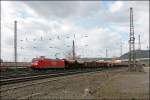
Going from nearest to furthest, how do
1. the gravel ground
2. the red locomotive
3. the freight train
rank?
the gravel ground, the red locomotive, the freight train

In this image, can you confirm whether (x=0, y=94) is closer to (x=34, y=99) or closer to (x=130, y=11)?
(x=34, y=99)

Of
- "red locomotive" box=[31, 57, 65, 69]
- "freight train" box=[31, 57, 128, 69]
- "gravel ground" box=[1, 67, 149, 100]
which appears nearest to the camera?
"gravel ground" box=[1, 67, 149, 100]

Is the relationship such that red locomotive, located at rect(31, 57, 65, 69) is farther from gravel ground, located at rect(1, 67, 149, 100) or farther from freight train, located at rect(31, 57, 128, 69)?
gravel ground, located at rect(1, 67, 149, 100)

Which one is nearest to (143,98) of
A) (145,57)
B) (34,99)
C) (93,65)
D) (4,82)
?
(34,99)

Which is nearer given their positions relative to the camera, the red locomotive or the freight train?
the red locomotive

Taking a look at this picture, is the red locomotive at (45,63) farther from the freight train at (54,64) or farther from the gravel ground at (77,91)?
the gravel ground at (77,91)

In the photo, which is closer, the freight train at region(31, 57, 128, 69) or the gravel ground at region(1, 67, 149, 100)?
the gravel ground at region(1, 67, 149, 100)

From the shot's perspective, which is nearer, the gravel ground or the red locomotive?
the gravel ground

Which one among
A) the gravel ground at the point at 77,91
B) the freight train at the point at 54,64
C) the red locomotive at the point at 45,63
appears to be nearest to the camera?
the gravel ground at the point at 77,91

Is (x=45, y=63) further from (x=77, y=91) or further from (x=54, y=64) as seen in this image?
(x=77, y=91)

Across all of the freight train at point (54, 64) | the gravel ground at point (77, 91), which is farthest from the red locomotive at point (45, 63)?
the gravel ground at point (77, 91)

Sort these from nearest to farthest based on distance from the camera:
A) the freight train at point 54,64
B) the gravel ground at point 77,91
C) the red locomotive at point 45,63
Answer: the gravel ground at point 77,91 < the red locomotive at point 45,63 < the freight train at point 54,64

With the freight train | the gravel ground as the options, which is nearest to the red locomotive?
the freight train

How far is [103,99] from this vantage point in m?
15.6
